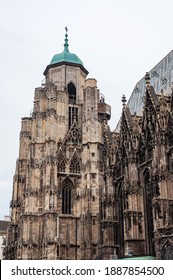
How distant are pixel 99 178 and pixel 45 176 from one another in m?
6.68

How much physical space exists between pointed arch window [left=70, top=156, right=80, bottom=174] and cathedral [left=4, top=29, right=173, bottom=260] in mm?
132

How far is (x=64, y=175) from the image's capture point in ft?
169

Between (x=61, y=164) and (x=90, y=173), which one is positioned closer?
(x=90, y=173)

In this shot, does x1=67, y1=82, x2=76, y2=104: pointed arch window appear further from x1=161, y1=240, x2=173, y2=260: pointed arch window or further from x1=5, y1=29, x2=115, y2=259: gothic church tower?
x1=161, y1=240, x2=173, y2=260: pointed arch window

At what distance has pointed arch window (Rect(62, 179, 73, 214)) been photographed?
50.4m

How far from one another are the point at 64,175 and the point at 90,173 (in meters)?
3.52

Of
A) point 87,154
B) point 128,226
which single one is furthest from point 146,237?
point 87,154

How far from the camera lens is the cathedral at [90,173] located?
3544 centimetres

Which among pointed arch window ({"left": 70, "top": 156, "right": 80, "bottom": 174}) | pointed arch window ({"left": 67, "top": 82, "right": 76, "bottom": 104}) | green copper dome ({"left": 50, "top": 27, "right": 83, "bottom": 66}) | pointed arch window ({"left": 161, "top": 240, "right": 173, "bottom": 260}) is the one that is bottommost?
pointed arch window ({"left": 161, "top": 240, "right": 173, "bottom": 260})

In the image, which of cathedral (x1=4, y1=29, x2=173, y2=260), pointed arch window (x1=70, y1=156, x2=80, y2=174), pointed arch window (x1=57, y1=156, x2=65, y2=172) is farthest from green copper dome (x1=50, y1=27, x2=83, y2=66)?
pointed arch window (x1=57, y1=156, x2=65, y2=172)

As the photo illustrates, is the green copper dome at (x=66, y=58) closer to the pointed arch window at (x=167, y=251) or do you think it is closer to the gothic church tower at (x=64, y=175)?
the gothic church tower at (x=64, y=175)

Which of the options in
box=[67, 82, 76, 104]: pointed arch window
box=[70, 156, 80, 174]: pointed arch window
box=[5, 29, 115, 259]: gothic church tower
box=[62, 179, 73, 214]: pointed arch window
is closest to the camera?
box=[5, 29, 115, 259]: gothic church tower

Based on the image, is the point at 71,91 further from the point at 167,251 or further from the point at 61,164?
the point at 167,251

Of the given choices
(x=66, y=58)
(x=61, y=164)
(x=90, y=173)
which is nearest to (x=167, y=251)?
(x=90, y=173)
